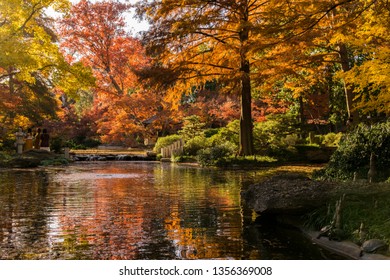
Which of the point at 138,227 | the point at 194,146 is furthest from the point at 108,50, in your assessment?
the point at 138,227

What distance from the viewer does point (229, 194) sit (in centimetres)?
1189

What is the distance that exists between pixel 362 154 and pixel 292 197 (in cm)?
599

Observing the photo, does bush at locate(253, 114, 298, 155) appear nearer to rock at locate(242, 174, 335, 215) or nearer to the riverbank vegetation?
the riverbank vegetation

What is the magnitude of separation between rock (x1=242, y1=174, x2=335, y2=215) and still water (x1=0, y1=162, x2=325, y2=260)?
0.31m

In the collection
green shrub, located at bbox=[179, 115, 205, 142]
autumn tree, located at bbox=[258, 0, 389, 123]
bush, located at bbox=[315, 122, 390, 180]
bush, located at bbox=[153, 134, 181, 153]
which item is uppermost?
autumn tree, located at bbox=[258, 0, 389, 123]

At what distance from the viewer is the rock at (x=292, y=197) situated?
7609mm

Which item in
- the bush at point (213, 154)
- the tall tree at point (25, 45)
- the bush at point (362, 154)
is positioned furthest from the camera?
the bush at point (213, 154)

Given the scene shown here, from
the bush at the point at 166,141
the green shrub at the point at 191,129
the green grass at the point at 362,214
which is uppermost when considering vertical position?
the green shrub at the point at 191,129

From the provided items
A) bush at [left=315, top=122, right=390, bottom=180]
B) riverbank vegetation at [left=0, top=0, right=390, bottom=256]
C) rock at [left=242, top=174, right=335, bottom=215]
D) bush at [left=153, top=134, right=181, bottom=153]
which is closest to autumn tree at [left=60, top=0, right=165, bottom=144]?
riverbank vegetation at [left=0, top=0, right=390, bottom=256]

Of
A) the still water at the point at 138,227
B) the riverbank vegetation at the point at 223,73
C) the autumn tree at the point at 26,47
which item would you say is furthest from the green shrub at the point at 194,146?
the still water at the point at 138,227

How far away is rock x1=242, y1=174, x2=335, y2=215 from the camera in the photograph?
761 centimetres

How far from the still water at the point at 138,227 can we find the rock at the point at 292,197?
0.31 metres

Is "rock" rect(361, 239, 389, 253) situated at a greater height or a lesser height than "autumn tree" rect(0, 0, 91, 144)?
lesser

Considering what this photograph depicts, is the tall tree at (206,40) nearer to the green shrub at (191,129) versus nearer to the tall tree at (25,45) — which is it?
the tall tree at (25,45)
